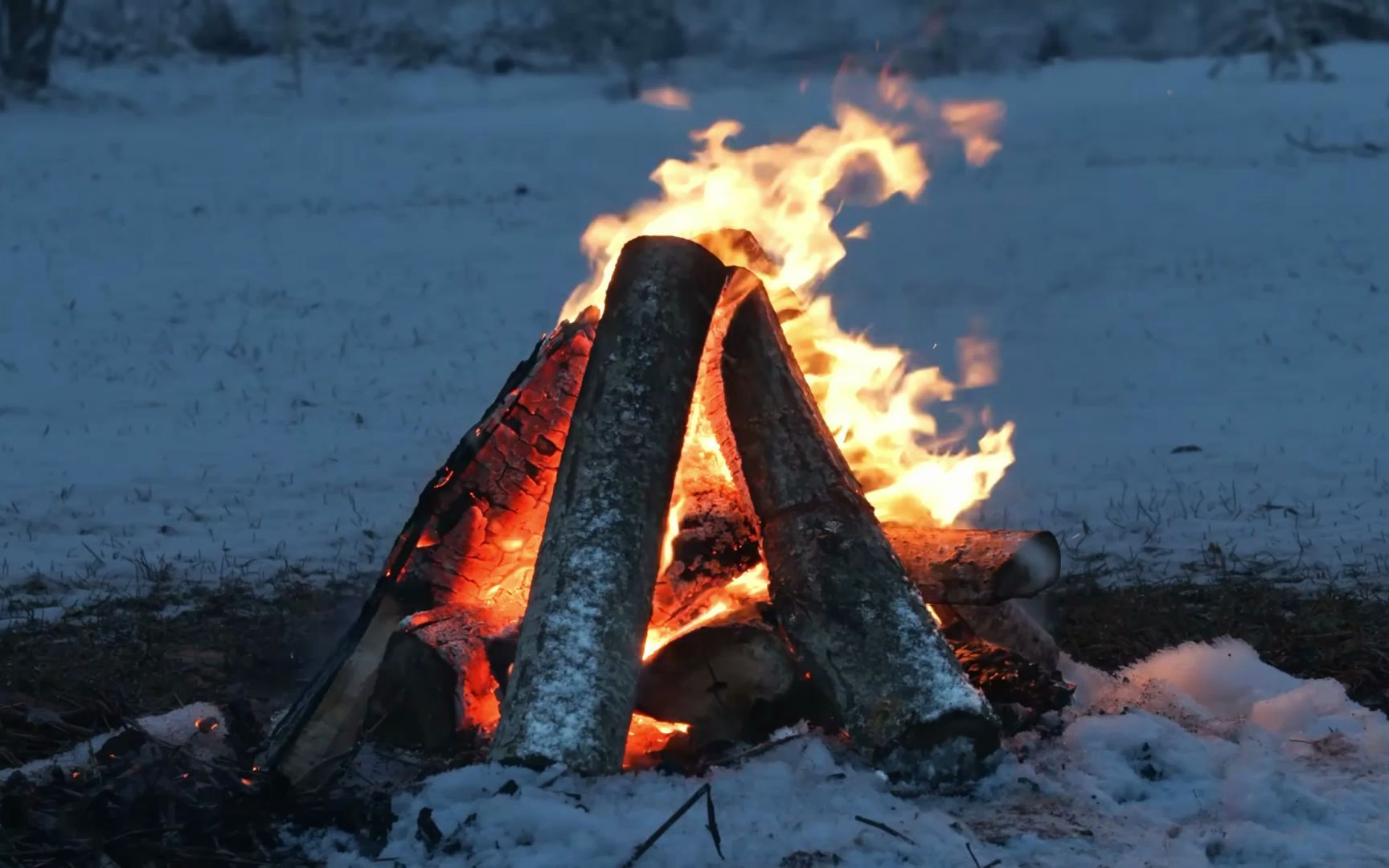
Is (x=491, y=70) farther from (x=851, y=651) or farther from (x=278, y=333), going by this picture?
(x=851, y=651)

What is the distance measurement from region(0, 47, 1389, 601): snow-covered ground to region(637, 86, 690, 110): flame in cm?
155

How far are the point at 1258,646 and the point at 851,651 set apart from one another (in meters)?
A: 2.25

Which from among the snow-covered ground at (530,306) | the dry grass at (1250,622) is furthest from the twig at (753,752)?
the snow-covered ground at (530,306)

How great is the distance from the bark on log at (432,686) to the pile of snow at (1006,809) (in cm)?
74

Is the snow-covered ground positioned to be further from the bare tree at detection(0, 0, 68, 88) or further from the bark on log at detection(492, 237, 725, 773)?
the bark on log at detection(492, 237, 725, 773)

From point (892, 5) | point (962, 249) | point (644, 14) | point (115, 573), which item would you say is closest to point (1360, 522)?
point (115, 573)

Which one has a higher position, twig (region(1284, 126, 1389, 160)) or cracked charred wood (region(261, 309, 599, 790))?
twig (region(1284, 126, 1389, 160))

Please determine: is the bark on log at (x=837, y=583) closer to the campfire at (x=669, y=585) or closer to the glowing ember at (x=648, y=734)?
the campfire at (x=669, y=585)

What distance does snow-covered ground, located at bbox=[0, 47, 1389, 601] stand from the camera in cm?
791

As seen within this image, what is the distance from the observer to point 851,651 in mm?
3873

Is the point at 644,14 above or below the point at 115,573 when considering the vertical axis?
above

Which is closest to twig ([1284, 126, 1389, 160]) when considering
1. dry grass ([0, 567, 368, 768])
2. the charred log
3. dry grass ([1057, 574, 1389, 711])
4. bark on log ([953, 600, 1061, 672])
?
dry grass ([1057, 574, 1389, 711])

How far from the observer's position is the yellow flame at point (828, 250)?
5.29m

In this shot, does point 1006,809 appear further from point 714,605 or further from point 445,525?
point 445,525
